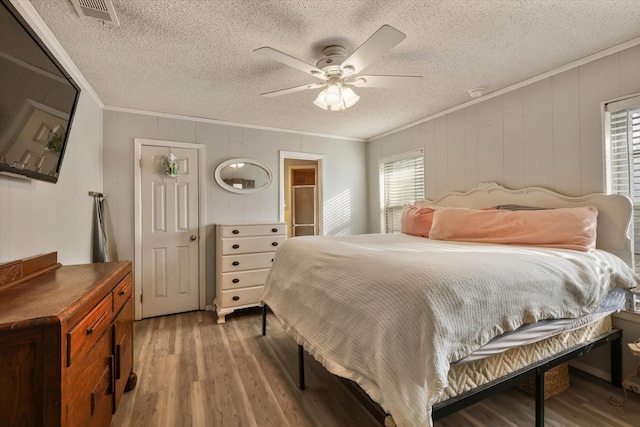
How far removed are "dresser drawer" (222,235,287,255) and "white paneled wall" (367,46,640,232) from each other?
78.0 inches

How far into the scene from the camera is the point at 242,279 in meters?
3.23

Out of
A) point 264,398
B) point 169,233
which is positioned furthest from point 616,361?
point 169,233

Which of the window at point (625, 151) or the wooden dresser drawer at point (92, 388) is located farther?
the window at point (625, 151)

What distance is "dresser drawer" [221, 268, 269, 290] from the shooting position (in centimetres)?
315

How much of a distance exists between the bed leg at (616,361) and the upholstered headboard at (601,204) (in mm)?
534

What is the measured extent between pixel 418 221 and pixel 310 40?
1969 millimetres

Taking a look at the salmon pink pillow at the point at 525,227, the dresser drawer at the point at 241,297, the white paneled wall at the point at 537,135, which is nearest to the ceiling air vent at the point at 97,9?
the dresser drawer at the point at 241,297

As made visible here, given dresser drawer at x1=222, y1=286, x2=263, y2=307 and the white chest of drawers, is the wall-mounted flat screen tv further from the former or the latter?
dresser drawer at x1=222, y1=286, x2=263, y2=307

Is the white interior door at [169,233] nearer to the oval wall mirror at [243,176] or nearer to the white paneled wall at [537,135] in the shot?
the oval wall mirror at [243,176]

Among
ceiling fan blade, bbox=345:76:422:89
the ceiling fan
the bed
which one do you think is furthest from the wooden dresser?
ceiling fan blade, bbox=345:76:422:89

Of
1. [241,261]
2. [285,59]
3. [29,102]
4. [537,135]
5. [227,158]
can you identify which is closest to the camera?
[29,102]

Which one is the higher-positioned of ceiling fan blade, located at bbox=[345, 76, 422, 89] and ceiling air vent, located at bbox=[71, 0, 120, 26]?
ceiling air vent, located at bbox=[71, 0, 120, 26]

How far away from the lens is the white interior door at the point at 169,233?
3.22 m

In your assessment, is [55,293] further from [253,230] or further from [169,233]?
[169,233]
